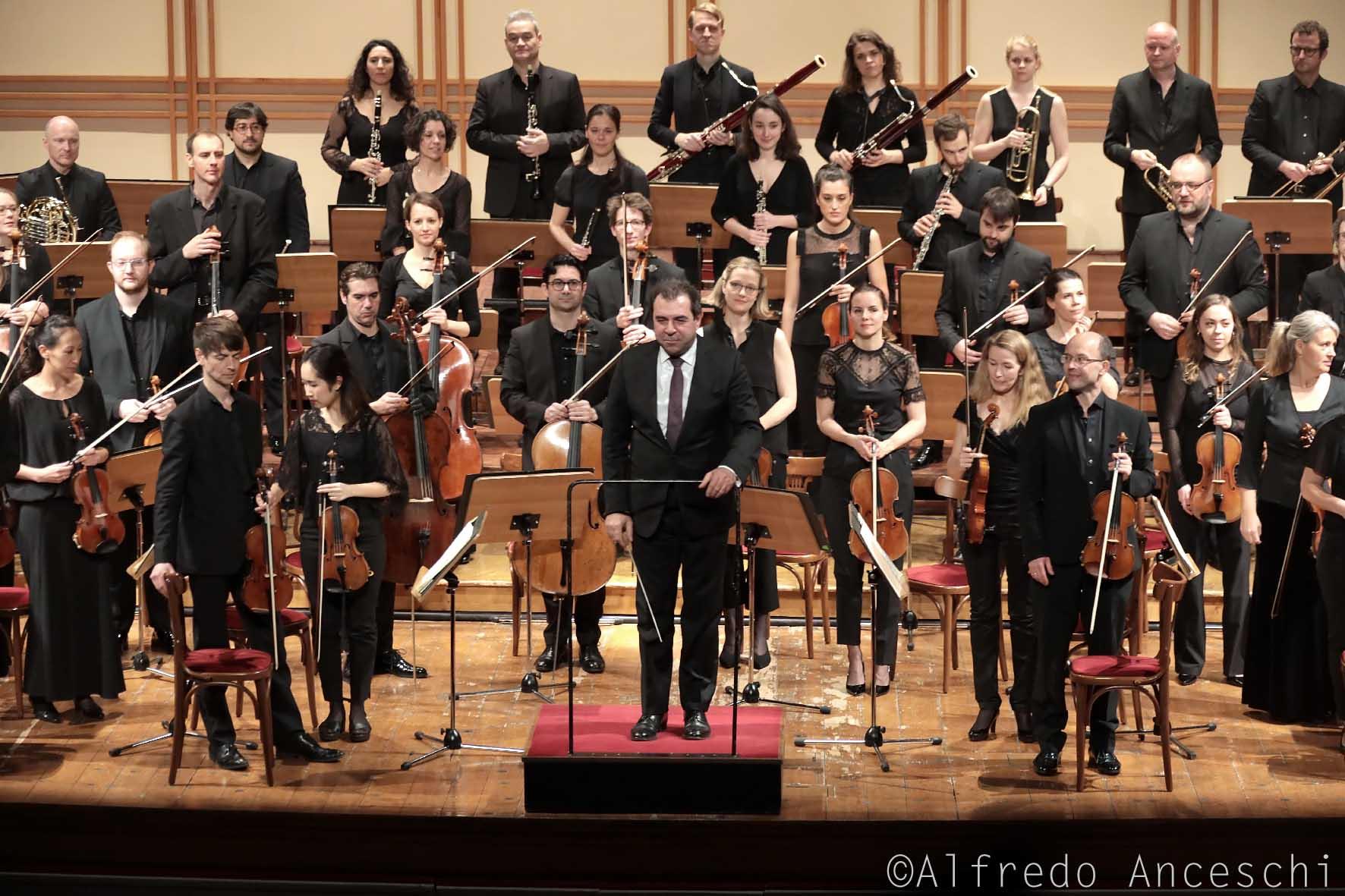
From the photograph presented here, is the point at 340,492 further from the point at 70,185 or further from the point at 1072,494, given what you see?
the point at 70,185

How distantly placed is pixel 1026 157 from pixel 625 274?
2017 mm

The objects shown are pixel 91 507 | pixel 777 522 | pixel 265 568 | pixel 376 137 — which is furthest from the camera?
pixel 376 137

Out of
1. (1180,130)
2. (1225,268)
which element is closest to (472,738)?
(1225,268)

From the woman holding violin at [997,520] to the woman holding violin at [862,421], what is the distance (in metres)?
0.18

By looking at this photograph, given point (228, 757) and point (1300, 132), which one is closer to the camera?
point (228, 757)

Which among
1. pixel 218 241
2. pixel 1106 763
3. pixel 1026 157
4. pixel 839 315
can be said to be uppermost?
pixel 1026 157

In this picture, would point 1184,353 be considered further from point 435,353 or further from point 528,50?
point 528,50

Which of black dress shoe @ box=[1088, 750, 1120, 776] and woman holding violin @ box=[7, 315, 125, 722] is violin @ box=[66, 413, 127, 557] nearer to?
woman holding violin @ box=[7, 315, 125, 722]

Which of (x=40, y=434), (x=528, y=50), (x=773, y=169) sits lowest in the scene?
(x=40, y=434)

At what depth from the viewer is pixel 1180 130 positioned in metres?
6.48

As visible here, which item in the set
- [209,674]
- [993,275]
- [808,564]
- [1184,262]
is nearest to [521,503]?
[209,674]

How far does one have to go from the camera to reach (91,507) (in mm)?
4883

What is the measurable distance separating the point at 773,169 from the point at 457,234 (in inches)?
44.4

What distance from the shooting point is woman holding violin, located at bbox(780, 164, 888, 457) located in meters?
5.48
